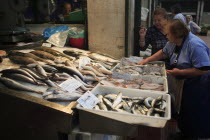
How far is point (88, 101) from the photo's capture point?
2166 mm

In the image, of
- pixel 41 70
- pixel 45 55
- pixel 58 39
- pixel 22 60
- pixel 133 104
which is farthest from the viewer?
pixel 58 39

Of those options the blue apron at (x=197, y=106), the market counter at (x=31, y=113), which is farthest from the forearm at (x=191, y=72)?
the market counter at (x=31, y=113)

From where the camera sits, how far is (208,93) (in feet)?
10.1

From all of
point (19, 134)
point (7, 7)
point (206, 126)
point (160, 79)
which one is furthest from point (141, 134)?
point (7, 7)

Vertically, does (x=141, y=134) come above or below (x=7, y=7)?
below

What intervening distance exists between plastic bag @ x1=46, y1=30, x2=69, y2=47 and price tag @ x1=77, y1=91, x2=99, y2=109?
315 centimetres

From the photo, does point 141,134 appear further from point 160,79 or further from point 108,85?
point 160,79

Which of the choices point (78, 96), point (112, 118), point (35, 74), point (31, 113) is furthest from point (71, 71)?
point (112, 118)

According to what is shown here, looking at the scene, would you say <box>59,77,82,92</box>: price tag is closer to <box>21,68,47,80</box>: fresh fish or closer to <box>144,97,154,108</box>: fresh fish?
<box>21,68,47,80</box>: fresh fish

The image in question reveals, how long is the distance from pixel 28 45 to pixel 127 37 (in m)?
2.46

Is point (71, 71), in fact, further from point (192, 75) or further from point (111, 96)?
point (192, 75)

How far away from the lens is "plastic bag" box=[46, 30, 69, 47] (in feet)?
16.6

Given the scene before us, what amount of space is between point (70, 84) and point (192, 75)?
193 centimetres

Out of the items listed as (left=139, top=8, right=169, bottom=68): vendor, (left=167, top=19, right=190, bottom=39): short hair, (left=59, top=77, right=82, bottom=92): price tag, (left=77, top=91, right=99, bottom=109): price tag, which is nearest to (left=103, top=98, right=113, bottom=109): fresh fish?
(left=77, top=91, right=99, bottom=109): price tag
